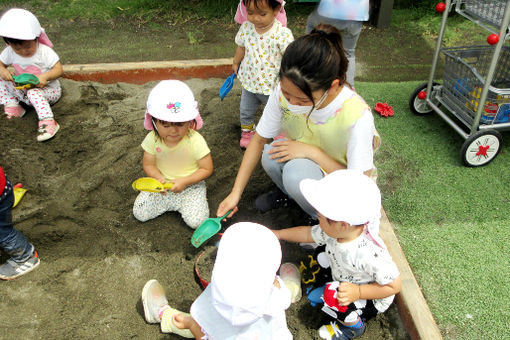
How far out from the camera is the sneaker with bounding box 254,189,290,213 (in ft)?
7.51

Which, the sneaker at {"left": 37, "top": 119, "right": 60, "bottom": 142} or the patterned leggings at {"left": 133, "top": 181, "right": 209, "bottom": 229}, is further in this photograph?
the sneaker at {"left": 37, "top": 119, "right": 60, "bottom": 142}

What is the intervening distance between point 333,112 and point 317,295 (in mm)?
825

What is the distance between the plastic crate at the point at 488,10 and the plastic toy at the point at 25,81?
296 centimetres

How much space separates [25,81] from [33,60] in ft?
0.64

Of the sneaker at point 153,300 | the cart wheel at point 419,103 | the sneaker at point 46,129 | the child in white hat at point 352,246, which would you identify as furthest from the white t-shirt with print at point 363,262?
the sneaker at point 46,129

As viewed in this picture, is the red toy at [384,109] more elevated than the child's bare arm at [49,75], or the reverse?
the child's bare arm at [49,75]

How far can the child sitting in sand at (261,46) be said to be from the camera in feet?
7.83

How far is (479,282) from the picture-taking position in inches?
73.9

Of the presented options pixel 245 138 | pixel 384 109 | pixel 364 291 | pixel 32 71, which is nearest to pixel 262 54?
pixel 245 138

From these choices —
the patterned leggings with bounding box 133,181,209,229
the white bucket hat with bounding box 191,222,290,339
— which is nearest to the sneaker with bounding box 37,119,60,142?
the patterned leggings with bounding box 133,181,209,229

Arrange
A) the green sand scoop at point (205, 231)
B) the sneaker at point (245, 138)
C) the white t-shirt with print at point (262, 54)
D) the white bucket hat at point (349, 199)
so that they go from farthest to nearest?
the sneaker at point (245, 138) < the white t-shirt with print at point (262, 54) < the green sand scoop at point (205, 231) < the white bucket hat at point (349, 199)

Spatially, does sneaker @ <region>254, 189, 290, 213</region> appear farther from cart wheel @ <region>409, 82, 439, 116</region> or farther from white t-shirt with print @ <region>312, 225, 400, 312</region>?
cart wheel @ <region>409, 82, 439, 116</region>

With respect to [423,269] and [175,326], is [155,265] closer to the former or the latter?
[175,326]

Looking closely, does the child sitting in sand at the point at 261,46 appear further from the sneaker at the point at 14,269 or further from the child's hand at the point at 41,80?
the sneaker at the point at 14,269
